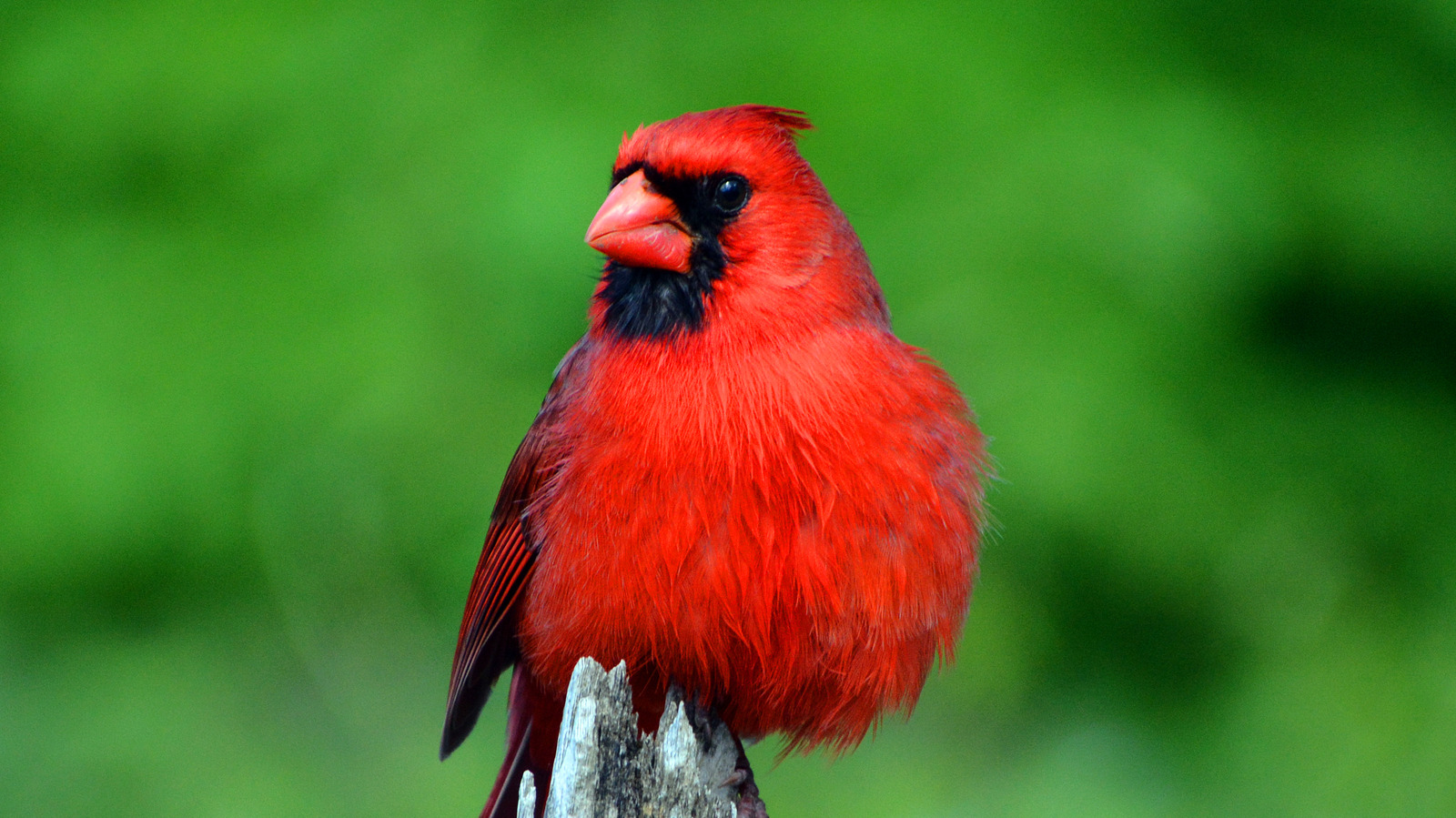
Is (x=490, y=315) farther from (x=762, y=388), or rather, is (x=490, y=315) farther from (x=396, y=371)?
(x=762, y=388)

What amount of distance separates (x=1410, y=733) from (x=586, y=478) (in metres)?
1.99

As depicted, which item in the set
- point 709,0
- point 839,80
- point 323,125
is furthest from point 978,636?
point 323,125

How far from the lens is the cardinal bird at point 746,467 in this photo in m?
2.07

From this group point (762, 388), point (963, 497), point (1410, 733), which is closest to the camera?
point (762, 388)

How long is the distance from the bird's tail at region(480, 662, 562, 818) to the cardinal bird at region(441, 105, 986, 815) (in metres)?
0.23

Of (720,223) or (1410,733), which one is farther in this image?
(1410,733)

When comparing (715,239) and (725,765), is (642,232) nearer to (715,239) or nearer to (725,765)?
(715,239)

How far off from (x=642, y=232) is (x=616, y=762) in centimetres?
78

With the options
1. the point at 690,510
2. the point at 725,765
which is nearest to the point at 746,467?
the point at 690,510

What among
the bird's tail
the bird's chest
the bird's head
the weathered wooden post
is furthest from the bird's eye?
the bird's tail

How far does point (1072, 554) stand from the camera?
3146 millimetres

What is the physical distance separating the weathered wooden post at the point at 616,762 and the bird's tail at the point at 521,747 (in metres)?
0.68

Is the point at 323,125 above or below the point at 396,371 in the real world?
above

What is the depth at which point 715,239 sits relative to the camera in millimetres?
2234
